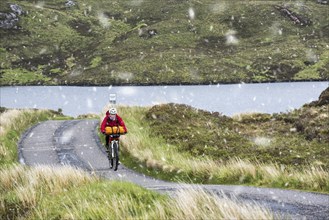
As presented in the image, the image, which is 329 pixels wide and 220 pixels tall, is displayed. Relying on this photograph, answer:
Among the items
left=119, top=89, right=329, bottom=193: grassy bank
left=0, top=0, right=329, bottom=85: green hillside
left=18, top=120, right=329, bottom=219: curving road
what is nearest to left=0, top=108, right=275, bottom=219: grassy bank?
left=18, top=120, right=329, bottom=219: curving road

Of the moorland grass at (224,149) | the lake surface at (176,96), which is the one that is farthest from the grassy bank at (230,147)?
the lake surface at (176,96)

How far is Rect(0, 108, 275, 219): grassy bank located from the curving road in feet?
2.37

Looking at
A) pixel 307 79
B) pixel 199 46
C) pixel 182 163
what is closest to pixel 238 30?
pixel 199 46

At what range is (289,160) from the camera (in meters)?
20.7

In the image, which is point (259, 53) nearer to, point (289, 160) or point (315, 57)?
point (315, 57)

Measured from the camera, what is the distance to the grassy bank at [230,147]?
642 inches

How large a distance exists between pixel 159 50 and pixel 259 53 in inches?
1225

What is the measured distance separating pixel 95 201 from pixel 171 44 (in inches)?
Result: 5870

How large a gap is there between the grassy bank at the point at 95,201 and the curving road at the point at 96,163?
28.4 inches

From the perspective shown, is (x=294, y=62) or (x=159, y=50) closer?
(x=294, y=62)

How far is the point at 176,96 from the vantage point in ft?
341

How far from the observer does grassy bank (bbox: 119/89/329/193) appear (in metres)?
16.3

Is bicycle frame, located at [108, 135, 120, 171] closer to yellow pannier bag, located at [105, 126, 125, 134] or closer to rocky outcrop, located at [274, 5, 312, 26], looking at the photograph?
yellow pannier bag, located at [105, 126, 125, 134]

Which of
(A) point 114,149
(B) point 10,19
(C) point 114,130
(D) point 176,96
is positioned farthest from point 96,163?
(B) point 10,19
